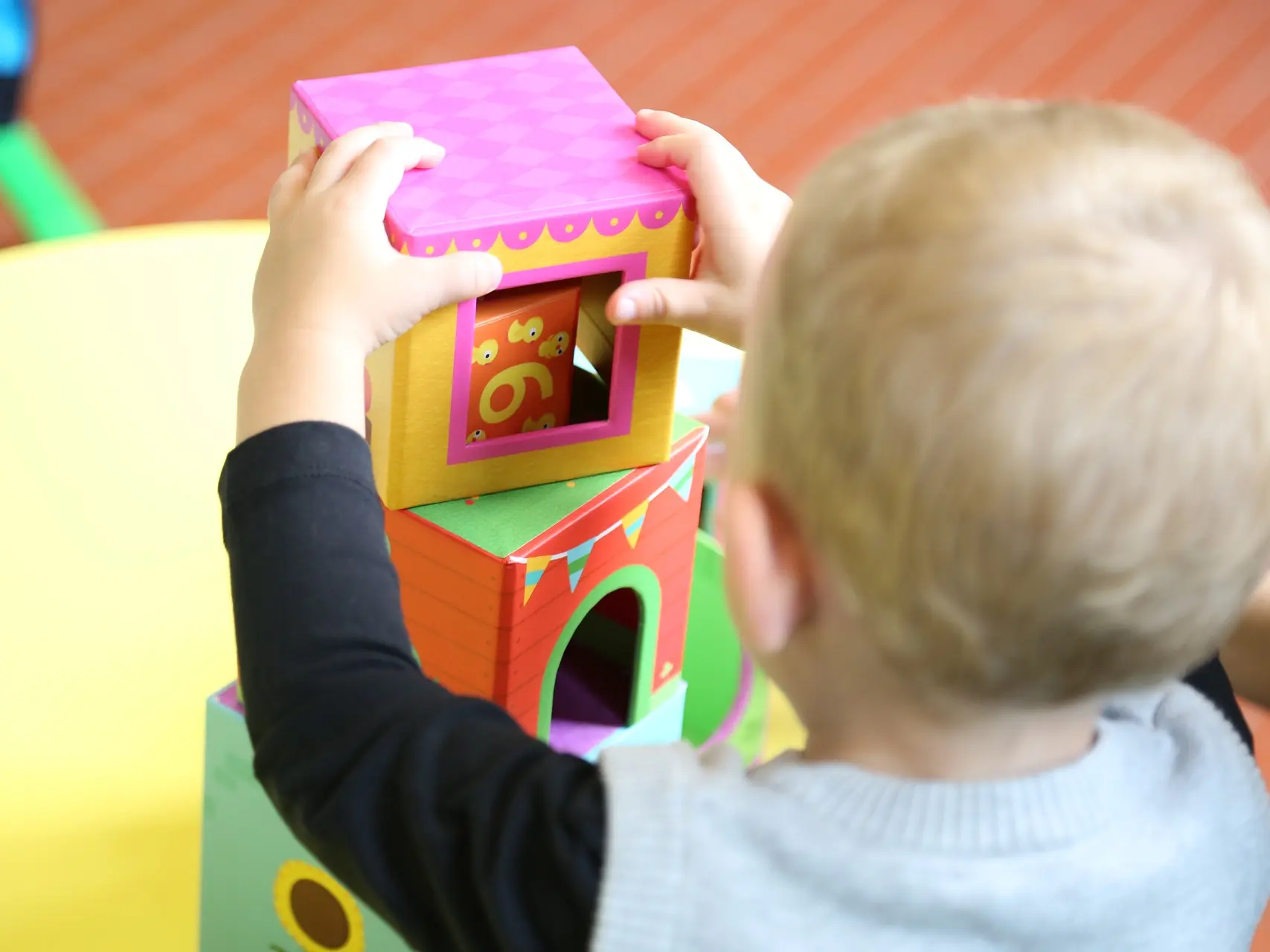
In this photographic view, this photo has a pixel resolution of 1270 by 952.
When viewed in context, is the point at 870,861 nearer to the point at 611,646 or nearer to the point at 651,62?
the point at 611,646

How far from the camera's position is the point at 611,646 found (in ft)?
3.37

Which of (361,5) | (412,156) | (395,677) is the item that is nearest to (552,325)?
(412,156)

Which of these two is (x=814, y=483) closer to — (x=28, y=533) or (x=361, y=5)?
(x=28, y=533)

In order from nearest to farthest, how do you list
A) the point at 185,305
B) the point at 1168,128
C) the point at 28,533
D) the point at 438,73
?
→ the point at 1168,128
the point at 438,73
the point at 28,533
the point at 185,305

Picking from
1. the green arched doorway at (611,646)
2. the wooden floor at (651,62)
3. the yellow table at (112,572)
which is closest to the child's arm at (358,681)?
the green arched doorway at (611,646)

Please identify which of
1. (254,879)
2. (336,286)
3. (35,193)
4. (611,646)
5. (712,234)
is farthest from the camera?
(35,193)

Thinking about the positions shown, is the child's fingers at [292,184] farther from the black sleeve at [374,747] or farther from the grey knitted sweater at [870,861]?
the grey knitted sweater at [870,861]

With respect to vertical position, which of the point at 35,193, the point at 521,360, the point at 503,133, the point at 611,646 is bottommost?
the point at 35,193

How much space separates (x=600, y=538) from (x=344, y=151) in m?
0.24

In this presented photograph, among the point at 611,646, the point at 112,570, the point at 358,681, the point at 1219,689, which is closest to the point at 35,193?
the point at 112,570

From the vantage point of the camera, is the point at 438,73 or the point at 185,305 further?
the point at 185,305

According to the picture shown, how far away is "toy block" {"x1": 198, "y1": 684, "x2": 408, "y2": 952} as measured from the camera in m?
0.86

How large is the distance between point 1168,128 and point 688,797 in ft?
0.87

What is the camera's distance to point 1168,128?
0.49 meters
